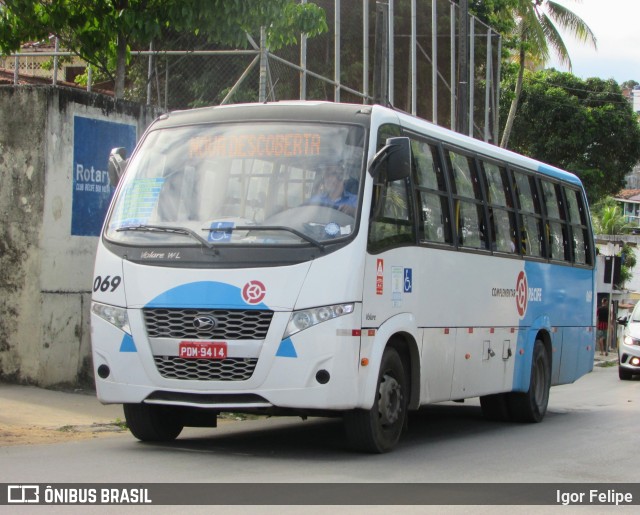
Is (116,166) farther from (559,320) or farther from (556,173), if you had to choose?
(556,173)

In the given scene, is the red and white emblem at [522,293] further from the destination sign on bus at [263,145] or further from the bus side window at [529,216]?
the destination sign on bus at [263,145]

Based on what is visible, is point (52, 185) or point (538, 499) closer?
point (538, 499)

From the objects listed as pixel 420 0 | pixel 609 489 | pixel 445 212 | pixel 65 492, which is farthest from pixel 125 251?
pixel 420 0

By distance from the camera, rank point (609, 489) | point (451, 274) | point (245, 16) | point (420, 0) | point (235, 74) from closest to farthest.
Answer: point (609, 489)
point (451, 274)
point (245, 16)
point (235, 74)
point (420, 0)

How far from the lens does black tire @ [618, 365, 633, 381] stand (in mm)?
25125

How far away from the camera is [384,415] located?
9664 mm

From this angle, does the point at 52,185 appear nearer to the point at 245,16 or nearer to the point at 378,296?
the point at 245,16

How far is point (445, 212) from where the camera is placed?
37.4 ft

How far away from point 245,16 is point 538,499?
8026 mm

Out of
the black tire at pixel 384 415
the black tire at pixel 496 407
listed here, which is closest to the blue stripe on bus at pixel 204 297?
the black tire at pixel 384 415

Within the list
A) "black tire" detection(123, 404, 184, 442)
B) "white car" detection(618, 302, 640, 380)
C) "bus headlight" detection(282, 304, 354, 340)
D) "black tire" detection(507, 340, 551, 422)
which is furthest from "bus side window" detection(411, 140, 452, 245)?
"white car" detection(618, 302, 640, 380)

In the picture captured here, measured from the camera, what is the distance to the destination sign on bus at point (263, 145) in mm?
9555

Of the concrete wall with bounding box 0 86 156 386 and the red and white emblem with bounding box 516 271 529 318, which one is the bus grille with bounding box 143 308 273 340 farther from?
the red and white emblem with bounding box 516 271 529 318

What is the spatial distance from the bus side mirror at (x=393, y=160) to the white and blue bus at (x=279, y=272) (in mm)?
11
